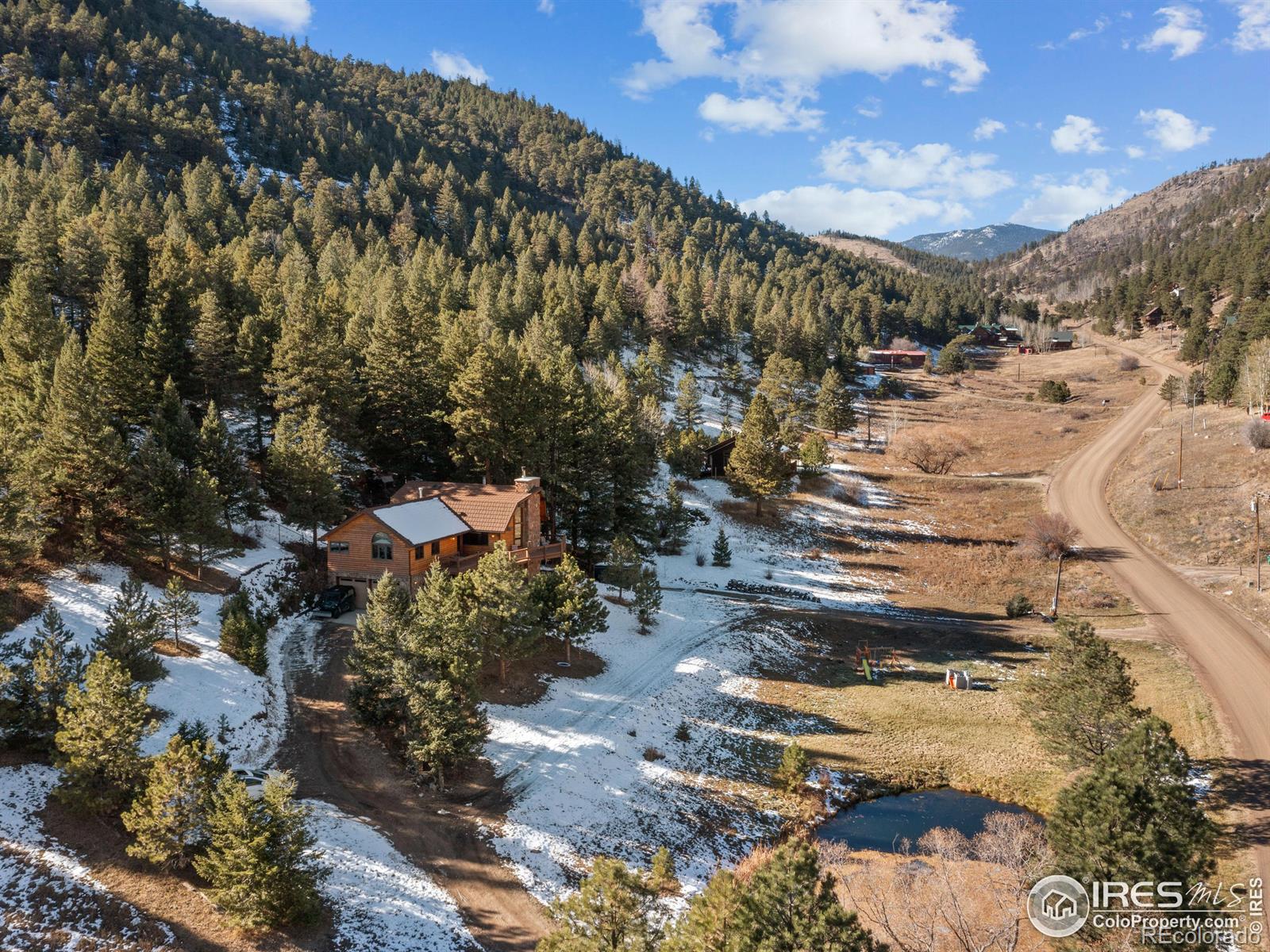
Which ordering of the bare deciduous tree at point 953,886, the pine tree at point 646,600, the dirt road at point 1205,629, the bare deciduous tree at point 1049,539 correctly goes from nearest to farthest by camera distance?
the bare deciduous tree at point 953,886
the dirt road at point 1205,629
the pine tree at point 646,600
the bare deciduous tree at point 1049,539

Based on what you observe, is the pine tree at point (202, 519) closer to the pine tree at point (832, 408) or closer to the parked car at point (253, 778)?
the parked car at point (253, 778)

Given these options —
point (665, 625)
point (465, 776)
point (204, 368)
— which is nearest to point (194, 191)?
point (204, 368)

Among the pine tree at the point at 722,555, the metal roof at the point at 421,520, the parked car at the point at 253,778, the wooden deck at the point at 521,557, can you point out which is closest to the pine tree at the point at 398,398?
the metal roof at the point at 421,520

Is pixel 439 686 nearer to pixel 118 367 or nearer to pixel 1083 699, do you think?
pixel 1083 699

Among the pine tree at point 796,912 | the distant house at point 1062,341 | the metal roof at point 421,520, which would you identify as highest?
the distant house at point 1062,341

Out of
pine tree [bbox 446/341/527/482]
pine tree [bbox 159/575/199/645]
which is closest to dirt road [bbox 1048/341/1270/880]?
pine tree [bbox 159/575/199/645]

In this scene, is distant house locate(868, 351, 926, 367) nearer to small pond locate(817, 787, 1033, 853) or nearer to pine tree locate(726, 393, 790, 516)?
pine tree locate(726, 393, 790, 516)
